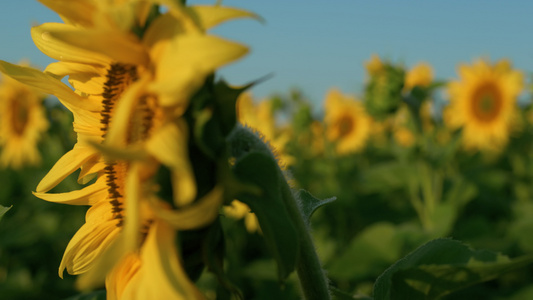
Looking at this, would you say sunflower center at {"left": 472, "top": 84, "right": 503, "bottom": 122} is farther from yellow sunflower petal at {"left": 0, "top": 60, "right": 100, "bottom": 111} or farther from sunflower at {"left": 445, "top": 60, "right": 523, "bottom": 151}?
yellow sunflower petal at {"left": 0, "top": 60, "right": 100, "bottom": 111}

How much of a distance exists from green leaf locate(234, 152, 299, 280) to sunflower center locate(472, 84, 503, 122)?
5.02m

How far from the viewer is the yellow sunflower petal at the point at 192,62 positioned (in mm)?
689

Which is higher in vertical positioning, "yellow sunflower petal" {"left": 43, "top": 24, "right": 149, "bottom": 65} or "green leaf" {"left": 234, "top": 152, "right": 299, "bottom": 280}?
"yellow sunflower petal" {"left": 43, "top": 24, "right": 149, "bottom": 65}

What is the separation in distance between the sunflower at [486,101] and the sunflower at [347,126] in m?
1.21

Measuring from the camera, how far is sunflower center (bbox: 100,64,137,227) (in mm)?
893

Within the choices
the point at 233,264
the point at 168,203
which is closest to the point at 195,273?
the point at 168,203

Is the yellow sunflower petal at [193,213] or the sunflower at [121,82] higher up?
the sunflower at [121,82]

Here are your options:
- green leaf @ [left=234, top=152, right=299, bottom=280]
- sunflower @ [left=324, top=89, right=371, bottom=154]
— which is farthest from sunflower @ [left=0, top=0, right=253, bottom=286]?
sunflower @ [left=324, top=89, right=371, bottom=154]

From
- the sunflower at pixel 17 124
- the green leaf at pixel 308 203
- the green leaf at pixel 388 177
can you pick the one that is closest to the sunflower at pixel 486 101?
the green leaf at pixel 388 177

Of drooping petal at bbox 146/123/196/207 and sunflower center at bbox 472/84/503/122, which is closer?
drooping petal at bbox 146/123/196/207

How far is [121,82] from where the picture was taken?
2.93 ft

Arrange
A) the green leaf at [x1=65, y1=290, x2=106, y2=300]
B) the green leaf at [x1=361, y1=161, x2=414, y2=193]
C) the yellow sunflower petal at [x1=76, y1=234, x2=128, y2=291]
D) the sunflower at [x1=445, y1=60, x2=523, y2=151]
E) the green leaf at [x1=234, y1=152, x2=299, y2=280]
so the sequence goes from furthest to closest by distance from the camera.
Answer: the sunflower at [x1=445, y1=60, x2=523, y2=151], the green leaf at [x1=361, y1=161, x2=414, y2=193], the green leaf at [x1=65, y1=290, x2=106, y2=300], the green leaf at [x1=234, y1=152, x2=299, y2=280], the yellow sunflower petal at [x1=76, y1=234, x2=128, y2=291]

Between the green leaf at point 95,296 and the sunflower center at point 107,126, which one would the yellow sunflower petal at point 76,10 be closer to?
the sunflower center at point 107,126

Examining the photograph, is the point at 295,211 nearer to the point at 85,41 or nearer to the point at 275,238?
the point at 275,238
